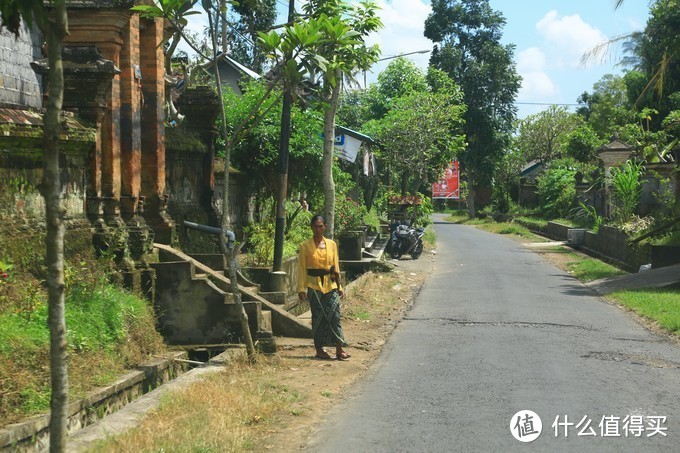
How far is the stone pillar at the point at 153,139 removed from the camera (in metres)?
13.0

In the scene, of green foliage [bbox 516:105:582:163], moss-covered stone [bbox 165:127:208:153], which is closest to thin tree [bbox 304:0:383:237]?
moss-covered stone [bbox 165:127:208:153]

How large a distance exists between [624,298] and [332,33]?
997 centimetres

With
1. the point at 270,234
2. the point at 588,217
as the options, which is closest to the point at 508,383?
the point at 270,234

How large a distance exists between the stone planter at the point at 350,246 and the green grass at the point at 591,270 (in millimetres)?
5885

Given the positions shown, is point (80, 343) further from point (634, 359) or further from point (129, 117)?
point (634, 359)

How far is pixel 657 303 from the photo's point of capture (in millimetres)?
15656

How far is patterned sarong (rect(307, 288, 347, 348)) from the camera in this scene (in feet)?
35.9

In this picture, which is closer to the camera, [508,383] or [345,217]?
[508,383]

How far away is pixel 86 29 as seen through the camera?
37.8ft

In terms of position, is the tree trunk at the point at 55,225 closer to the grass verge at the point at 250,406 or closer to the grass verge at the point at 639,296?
the grass verge at the point at 250,406

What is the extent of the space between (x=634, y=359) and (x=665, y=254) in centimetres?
1148

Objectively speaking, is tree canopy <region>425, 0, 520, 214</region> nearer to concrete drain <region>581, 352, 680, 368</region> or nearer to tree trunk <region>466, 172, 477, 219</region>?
tree trunk <region>466, 172, 477, 219</region>

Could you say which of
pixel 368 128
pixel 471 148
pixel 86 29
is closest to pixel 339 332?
pixel 86 29

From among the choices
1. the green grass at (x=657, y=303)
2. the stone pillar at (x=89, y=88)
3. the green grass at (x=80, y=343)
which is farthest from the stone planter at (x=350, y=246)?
the stone pillar at (x=89, y=88)
